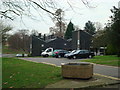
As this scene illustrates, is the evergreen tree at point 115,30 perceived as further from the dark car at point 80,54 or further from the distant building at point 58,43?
the distant building at point 58,43

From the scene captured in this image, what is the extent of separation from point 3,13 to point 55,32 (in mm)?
57268

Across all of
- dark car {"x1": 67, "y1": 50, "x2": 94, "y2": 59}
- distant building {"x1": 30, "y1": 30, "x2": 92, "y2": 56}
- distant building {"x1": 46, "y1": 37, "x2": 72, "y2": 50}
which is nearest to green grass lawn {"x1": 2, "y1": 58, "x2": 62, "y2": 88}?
dark car {"x1": 67, "y1": 50, "x2": 94, "y2": 59}

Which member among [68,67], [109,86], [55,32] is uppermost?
[55,32]

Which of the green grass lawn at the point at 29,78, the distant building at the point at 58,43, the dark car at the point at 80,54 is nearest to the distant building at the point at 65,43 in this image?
the distant building at the point at 58,43

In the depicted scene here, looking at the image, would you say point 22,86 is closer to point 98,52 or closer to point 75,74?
point 75,74

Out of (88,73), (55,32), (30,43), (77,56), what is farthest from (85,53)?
(55,32)

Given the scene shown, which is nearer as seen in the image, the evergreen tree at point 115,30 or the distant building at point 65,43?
the evergreen tree at point 115,30

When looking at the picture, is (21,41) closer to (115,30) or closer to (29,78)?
(115,30)

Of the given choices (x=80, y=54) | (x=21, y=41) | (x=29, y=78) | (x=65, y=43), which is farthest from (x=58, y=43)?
(x=29, y=78)

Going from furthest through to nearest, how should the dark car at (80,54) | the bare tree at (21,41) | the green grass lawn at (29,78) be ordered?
1. the bare tree at (21,41)
2. the dark car at (80,54)
3. the green grass lawn at (29,78)

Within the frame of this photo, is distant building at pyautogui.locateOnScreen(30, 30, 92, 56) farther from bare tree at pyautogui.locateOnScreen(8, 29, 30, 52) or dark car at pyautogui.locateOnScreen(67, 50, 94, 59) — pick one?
dark car at pyautogui.locateOnScreen(67, 50, 94, 59)

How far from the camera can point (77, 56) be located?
84.6ft

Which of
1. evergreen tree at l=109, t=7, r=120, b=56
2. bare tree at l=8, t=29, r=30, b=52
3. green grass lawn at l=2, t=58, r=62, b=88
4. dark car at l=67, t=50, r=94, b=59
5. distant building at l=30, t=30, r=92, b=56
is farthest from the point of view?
bare tree at l=8, t=29, r=30, b=52

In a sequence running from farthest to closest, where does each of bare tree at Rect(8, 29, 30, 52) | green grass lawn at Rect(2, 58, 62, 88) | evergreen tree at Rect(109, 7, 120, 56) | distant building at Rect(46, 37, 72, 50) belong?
distant building at Rect(46, 37, 72, 50), bare tree at Rect(8, 29, 30, 52), evergreen tree at Rect(109, 7, 120, 56), green grass lawn at Rect(2, 58, 62, 88)
